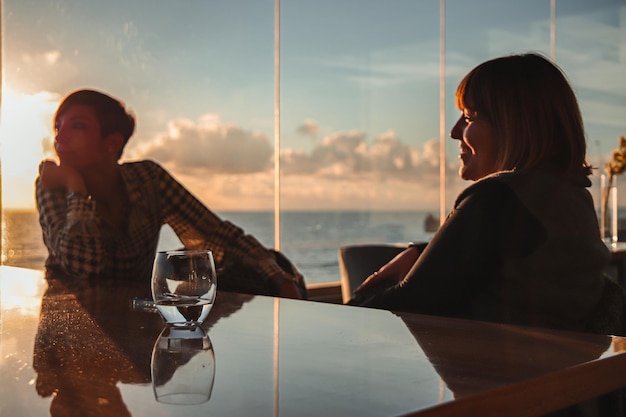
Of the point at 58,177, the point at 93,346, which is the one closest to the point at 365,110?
the point at 58,177

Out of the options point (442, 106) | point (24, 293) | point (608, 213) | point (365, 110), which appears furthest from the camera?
point (365, 110)

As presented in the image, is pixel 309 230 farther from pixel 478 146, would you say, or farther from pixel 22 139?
pixel 478 146

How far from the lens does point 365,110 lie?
19.2 feet

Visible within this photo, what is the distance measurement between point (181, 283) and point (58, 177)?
1.63 metres

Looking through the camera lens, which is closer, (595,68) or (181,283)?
(181,283)

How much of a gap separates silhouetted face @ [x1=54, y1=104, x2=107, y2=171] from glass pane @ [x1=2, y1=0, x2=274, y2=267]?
128cm

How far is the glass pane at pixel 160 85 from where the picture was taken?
3.95 meters

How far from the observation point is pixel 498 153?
175 centimetres

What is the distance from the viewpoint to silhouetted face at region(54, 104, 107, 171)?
2.66 metres

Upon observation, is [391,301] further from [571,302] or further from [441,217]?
[441,217]

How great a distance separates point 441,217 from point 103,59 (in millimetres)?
2531

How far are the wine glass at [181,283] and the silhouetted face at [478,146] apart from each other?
98 cm

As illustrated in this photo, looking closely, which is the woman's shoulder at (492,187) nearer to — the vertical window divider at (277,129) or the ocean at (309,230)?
the vertical window divider at (277,129)

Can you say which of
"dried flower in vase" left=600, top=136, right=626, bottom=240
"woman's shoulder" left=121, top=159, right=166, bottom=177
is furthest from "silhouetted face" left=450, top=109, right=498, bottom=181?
"dried flower in vase" left=600, top=136, right=626, bottom=240
